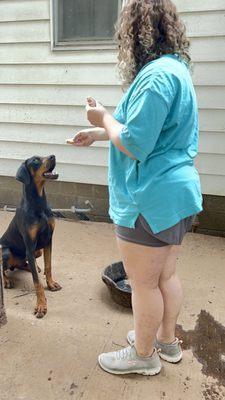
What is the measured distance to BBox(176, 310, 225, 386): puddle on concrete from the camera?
2070 mm

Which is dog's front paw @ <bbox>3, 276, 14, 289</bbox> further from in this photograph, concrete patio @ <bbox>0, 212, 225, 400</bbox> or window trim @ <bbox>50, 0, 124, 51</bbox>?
window trim @ <bbox>50, 0, 124, 51</bbox>

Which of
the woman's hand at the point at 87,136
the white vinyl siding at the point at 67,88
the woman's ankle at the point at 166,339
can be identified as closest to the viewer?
the woman's hand at the point at 87,136

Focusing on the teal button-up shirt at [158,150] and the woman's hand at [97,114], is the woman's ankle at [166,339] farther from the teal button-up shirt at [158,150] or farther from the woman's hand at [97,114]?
the woman's hand at [97,114]

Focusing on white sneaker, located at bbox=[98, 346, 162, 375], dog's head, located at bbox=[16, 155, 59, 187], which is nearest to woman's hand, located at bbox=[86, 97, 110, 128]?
dog's head, located at bbox=[16, 155, 59, 187]

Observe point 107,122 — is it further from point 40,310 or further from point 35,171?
point 40,310

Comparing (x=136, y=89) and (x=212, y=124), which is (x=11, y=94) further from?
(x=136, y=89)

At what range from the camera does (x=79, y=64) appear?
12.5 feet

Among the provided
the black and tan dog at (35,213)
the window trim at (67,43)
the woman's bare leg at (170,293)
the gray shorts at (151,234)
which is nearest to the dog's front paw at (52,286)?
the black and tan dog at (35,213)

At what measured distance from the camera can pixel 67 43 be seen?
3.83 metres

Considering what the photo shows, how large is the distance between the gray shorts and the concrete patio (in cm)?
83

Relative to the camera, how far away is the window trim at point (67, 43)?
371 cm

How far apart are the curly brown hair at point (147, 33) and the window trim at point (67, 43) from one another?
7.58 ft

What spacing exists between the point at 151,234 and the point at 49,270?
54.6 inches

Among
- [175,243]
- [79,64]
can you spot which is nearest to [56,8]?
[79,64]
